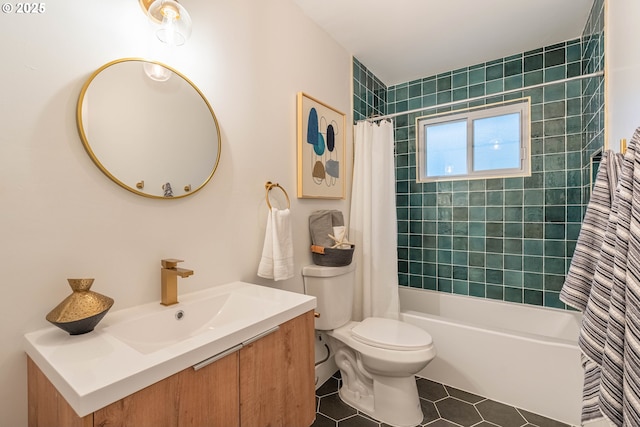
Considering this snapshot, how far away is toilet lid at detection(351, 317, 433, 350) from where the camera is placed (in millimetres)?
1580

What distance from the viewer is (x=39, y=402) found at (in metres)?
0.77

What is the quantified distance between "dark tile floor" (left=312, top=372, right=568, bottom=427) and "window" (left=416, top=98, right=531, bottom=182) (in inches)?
66.0

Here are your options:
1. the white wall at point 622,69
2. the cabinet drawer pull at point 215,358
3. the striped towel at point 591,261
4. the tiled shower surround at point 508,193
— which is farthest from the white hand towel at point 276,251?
the white wall at point 622,69

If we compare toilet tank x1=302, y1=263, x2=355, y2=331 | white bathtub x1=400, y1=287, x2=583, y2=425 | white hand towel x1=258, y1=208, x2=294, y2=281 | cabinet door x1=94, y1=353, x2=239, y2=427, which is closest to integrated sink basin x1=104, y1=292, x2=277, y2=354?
cabinet door x1=94, y1=353, x2=239, y2=427

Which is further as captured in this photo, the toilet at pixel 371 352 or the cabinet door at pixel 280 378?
the toilet at pixel 371 352

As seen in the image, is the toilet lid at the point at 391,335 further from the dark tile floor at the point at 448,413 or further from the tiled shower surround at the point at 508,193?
the tiled shower surround at the point at 508,193

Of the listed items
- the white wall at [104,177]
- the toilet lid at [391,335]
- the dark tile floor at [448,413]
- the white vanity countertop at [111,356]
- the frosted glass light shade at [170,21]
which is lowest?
the dark tile floor at [448,413]

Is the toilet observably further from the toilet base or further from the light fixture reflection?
the light fixture reflection

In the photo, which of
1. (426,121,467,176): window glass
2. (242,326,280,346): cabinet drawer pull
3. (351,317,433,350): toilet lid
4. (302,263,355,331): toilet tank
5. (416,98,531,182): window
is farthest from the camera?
(426,121,467,176): window glass

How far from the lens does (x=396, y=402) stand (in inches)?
64.0

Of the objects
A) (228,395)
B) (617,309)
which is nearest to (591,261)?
(617,309)

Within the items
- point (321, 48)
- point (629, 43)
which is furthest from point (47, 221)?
point (629, 43)

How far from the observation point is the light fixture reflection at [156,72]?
1.12m

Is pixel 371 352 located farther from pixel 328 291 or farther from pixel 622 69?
pixel 622 69
